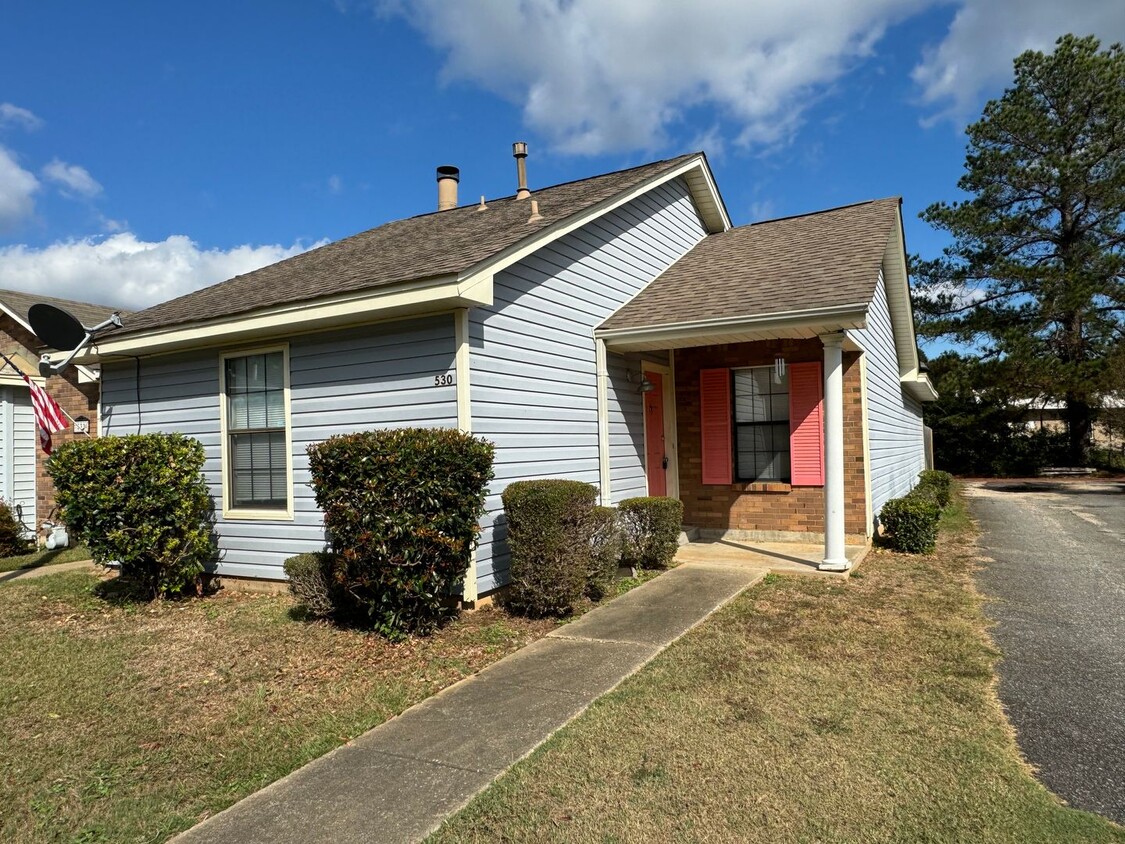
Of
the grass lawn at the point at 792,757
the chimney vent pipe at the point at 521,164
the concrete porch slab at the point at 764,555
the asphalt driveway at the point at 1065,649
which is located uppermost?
the chimney vent pipe at the point at 521,164

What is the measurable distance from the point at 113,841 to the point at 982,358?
32.8 metres

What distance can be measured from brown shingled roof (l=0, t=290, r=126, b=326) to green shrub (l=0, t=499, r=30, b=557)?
393 centimetres

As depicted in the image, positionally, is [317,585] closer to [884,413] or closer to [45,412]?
[45,412]

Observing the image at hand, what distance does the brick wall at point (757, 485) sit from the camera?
9.74m

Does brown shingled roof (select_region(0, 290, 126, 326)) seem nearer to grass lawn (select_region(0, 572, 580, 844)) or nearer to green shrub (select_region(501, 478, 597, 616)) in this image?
grass lawn (select_region(0, 572, 580, 844))

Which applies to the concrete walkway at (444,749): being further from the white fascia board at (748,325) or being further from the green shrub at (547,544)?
the white fascia board at (748,325)

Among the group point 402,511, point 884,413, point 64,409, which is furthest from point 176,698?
point 884,413

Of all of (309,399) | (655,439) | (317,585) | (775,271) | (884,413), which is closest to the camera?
(317,585)

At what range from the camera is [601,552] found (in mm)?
7102

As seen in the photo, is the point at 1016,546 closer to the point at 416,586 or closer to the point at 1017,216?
the point at 416,586

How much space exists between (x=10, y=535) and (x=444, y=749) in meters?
11.1

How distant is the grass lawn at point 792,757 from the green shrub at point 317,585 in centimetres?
310

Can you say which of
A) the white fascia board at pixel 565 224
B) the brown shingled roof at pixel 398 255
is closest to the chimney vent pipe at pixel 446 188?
the brown shingled roof at pixel 398 255

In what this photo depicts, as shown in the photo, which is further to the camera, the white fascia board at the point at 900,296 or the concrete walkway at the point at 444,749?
the white fascia board at the point at 900,296
